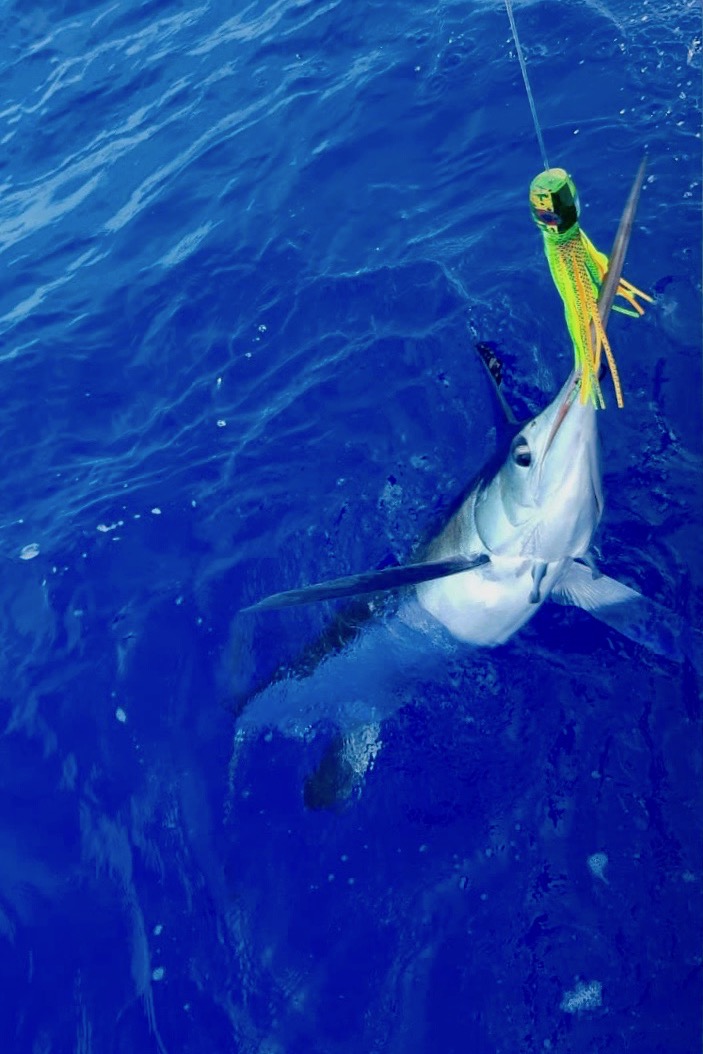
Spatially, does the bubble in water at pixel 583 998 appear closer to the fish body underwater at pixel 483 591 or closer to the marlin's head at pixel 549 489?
the fish body underwater at pixel 483 591

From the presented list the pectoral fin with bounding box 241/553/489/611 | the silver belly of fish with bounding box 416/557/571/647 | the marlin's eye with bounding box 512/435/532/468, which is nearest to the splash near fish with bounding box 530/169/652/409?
the marlin's eye with bounding box 512/435/532/468

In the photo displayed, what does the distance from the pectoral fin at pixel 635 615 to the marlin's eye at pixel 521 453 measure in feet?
2.88

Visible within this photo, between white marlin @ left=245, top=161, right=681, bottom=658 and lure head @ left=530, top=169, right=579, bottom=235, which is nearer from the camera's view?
lure head @ left=530, top=169, right=579, bottom=235

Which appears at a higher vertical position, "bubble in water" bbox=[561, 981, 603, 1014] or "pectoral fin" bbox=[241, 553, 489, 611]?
"pectoral fin" bbox=[241, 553, 489, 611]

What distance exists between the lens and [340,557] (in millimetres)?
6492

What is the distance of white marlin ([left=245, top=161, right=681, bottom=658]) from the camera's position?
14.2ft

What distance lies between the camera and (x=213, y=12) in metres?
12.4

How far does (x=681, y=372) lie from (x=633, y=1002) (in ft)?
13.6

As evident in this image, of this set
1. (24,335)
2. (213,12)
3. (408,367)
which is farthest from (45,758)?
(213,12)

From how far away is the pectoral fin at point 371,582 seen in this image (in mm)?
4742

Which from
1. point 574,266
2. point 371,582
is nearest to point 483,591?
point 371,582

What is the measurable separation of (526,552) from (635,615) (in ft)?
2.69

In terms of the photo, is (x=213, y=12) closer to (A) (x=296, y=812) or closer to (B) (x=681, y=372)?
(B) (x=681, y=372)

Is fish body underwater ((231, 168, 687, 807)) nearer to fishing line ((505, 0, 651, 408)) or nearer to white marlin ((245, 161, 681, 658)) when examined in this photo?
white marlin ((245, 161, 681, 658))
